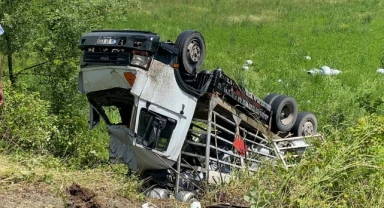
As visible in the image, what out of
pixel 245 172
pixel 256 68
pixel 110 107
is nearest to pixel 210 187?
pixel 245 172

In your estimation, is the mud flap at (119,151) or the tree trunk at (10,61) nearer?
the mud flap at (119,151)

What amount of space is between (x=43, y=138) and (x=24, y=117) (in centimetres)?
46

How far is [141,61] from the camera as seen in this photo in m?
7.61

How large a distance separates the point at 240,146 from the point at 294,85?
477 inches

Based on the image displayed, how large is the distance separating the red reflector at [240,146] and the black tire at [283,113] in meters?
1.01

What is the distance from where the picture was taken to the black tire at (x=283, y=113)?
9883 mm

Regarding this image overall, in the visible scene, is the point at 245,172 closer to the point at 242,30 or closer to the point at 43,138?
the point at 43,138

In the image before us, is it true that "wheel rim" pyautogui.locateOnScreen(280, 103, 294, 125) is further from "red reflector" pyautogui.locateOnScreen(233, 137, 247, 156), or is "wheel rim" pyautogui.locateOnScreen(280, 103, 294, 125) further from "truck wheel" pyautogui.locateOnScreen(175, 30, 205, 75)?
"truck wheel" pyautogui.locateOnScreen(175, 30, 205, 75)

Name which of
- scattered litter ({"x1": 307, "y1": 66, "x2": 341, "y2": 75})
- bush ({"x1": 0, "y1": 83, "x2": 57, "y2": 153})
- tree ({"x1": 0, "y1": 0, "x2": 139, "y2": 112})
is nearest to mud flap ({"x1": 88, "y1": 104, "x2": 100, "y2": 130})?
bush ({"x1": 0, "y1": 83, "x2": 57, "y2": 153})

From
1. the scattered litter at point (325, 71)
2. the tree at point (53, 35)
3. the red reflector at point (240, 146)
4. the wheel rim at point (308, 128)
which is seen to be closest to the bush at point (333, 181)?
the red reflector at point (240, 146)

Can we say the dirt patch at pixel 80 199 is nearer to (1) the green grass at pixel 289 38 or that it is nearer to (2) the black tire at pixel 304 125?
(2) the black tire at pixel 304 125

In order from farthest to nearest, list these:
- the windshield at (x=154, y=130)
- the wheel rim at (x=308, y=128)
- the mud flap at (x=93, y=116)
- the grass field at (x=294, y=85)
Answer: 1. the wheel rim at (x=308, y=128)
2. the mud flap at (x=93, y=116)
3. the windshield at (x=154, y=130)
4. the grass field at (x=294, y=85)

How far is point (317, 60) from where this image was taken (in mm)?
24062

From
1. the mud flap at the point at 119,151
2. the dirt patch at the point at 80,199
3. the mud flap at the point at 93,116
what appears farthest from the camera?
the mud flap at the point at 93,116
